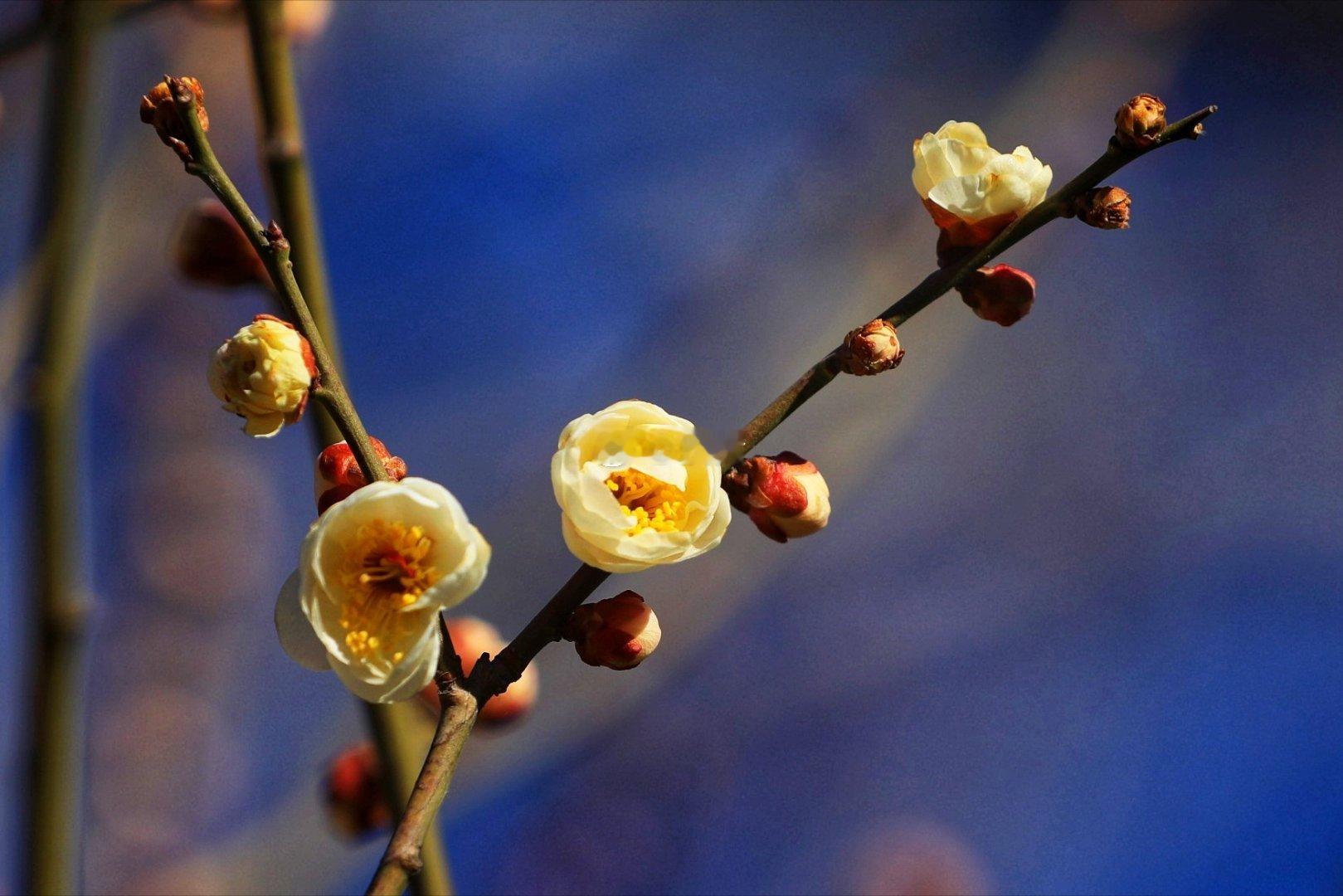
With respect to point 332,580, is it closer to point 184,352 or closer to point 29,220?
point 29,220

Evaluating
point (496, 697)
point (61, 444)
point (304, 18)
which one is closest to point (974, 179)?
point (496, 697)

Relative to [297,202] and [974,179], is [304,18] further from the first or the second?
[974,179]

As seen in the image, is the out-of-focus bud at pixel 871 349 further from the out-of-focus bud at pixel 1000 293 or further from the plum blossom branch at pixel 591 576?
the out-of-focus bud at pixel 1000 293

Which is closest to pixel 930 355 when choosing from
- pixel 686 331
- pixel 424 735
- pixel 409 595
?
pixel 686 331

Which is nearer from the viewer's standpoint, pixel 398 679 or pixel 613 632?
pixel 398 679

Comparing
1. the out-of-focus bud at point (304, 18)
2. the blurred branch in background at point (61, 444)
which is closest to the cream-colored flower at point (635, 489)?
the blurred branch in background at point (61, 444)

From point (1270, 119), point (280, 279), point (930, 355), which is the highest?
point (1270, 119)
